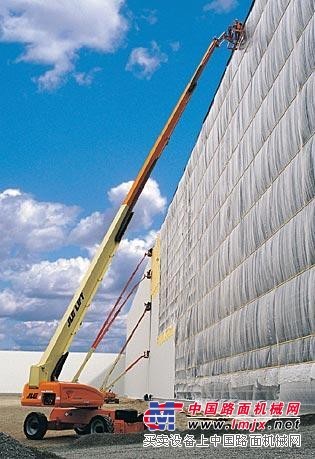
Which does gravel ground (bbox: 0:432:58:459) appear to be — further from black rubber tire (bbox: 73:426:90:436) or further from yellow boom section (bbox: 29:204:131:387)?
yellow boom section (bbox: 29:204:131:387)

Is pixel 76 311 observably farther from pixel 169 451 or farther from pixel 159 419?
pixel 169 451

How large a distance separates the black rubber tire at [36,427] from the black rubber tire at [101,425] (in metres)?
1.16

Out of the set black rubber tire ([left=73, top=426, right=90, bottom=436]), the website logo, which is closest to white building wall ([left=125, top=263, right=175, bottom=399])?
black rubber tire ([left=73, top=426, right=90, bottom=436])

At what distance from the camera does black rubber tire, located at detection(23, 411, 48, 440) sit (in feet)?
53.8

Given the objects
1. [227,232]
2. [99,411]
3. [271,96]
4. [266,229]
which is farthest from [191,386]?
[271,96]

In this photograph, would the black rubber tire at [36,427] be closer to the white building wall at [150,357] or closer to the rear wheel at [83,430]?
the rear wheel at [83,430]

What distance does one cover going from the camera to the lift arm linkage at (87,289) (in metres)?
17.0

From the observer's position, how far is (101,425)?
16.4 metres

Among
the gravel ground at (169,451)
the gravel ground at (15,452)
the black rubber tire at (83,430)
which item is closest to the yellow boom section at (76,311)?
the black rubber tire at (83,430)

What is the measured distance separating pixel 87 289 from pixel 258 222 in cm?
499

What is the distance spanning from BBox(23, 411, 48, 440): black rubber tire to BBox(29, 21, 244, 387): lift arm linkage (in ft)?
2.73

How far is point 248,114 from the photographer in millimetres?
19141

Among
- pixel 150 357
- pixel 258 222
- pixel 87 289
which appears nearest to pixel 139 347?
pixel 150 357

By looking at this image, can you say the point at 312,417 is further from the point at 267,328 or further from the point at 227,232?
the point at 227,232
